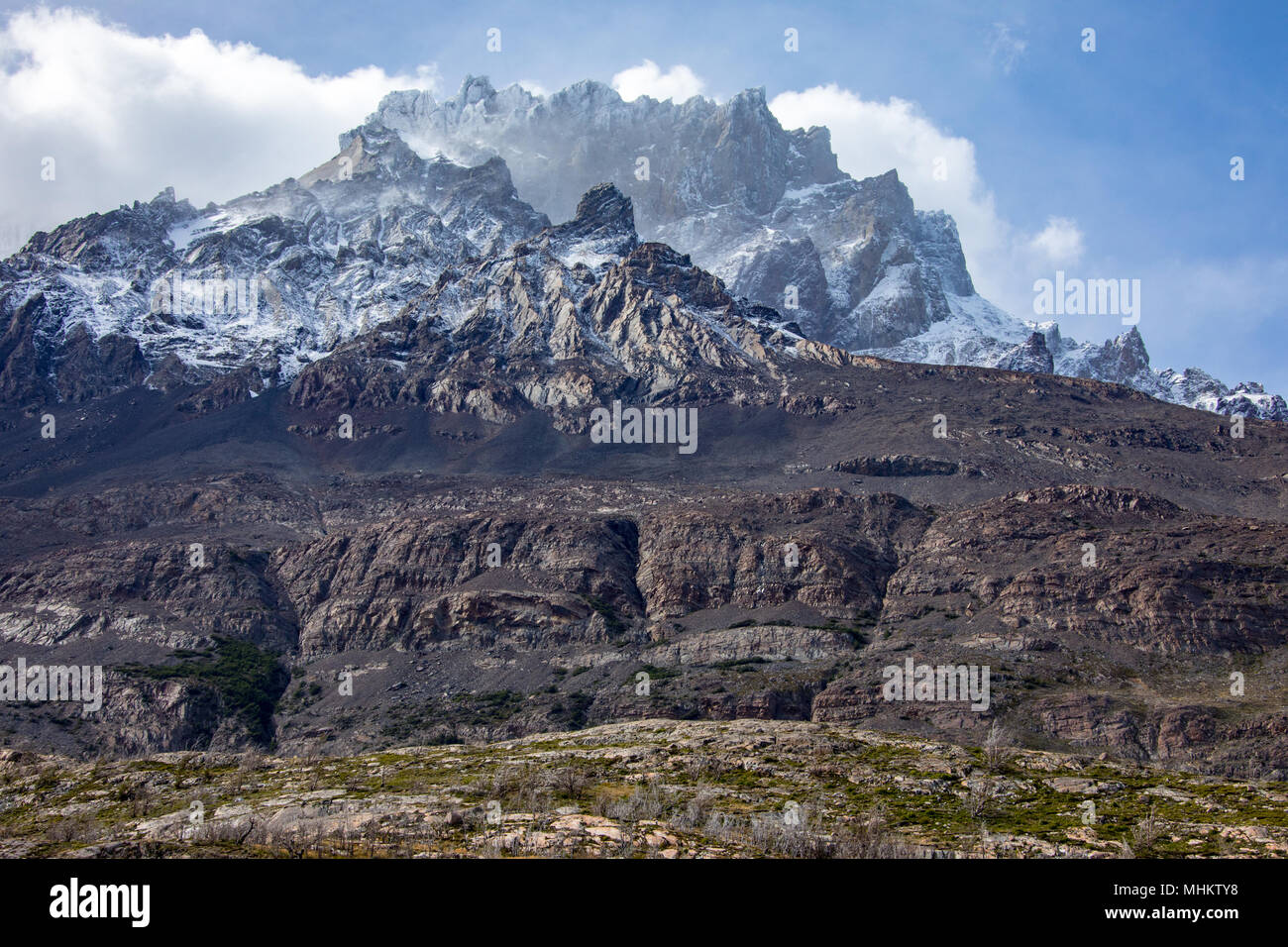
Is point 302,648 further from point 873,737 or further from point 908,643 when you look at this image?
point 873,737

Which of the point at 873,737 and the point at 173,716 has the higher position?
the point at 873,737

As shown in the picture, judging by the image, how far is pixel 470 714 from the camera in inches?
5344

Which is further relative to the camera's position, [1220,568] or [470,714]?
[1220,568]

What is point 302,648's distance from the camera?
166m

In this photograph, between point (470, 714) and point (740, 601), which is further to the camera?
point (740, 601)

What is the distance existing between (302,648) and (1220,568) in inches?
5334
